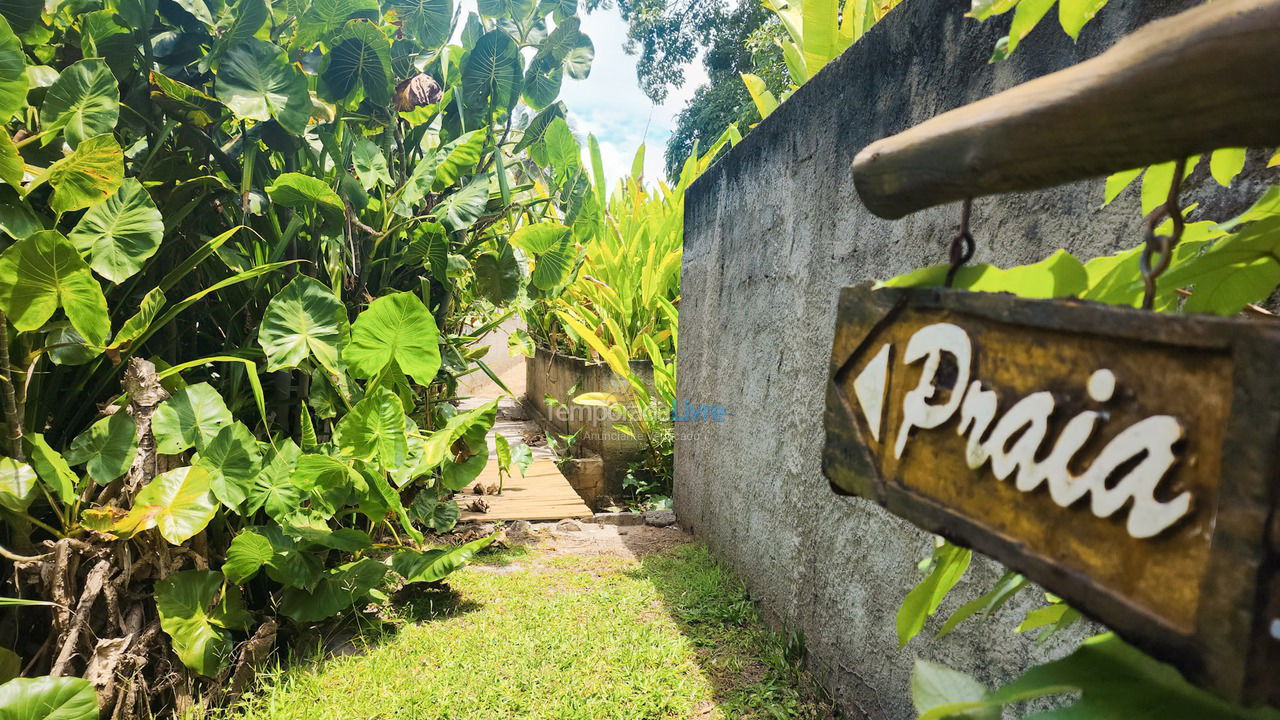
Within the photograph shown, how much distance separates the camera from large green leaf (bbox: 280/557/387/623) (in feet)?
5.57

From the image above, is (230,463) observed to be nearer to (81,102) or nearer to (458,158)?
(81,102)

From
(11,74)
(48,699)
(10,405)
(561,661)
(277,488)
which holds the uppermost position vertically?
(11,74)

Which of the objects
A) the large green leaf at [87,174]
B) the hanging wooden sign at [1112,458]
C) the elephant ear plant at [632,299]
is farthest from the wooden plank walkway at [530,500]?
the hanging wooden sign at [1112,458]

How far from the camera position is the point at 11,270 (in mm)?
1202

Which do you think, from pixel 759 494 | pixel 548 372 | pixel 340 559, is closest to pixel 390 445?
pixel 340 559

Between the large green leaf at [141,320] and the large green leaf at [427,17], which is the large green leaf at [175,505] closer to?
the large green leaf at [141,320]

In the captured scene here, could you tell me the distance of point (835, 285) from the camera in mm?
1543

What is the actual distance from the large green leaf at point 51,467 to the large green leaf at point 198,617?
29 centimetres

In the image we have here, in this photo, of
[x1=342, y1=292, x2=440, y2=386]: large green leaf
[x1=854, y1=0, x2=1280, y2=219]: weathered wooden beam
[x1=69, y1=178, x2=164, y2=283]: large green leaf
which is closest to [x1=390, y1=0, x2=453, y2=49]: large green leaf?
[x1=342, y1=292, x2=440, y2=386]: large green leaf

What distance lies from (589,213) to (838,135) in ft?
3.80

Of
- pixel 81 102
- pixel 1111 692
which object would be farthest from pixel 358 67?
pixel 1111 692

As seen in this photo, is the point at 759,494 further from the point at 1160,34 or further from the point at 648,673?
the point at 1160,34

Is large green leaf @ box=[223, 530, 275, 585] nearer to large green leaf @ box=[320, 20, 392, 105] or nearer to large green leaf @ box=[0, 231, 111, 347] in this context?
large green leaf @ box=[0, 231, 111, 347]

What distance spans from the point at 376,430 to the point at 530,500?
1296 millimetres
